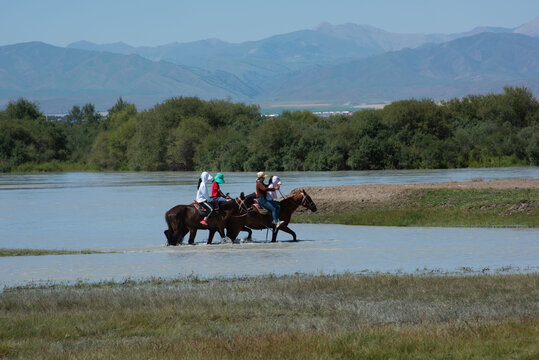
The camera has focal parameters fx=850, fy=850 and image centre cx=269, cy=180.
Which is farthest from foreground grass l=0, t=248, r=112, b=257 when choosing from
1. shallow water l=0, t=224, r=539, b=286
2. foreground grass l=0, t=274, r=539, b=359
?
foreground grass l=0, t=274, r=539, b=359

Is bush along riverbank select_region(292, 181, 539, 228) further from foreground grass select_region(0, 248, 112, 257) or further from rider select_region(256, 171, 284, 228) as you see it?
foreground grass select_region(0, 248, 112, 257)

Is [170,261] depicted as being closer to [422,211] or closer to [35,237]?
[35,237]

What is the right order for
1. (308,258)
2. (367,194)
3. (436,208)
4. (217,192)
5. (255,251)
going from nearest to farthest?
(308,258), (255,251), (217,192), (436,208), (367,194)

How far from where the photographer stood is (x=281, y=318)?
1242cm

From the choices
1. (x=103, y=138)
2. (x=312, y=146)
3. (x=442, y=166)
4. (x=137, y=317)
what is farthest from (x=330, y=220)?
(x=103, y=138)

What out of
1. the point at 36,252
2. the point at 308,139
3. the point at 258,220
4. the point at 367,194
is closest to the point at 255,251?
the point at 258,220

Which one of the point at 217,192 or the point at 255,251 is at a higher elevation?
the point at 217,192

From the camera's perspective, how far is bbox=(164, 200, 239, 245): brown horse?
74.9 ft

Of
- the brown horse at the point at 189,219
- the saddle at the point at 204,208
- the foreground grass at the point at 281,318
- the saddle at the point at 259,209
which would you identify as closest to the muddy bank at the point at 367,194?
the saddle at the point at 259,209

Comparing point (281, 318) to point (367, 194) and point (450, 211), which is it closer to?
point (450, 211)

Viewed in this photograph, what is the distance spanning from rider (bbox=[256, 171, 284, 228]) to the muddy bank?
10891mm

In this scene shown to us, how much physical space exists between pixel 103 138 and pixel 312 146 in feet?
139

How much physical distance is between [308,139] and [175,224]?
65367mm

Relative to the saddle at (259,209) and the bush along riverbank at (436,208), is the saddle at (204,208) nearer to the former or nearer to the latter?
the saddle at (259,209)
